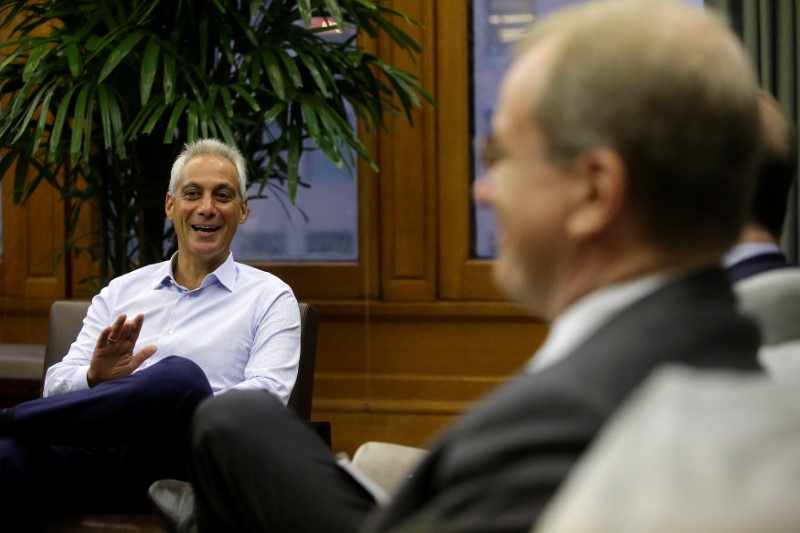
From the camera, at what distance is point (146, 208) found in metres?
3.36

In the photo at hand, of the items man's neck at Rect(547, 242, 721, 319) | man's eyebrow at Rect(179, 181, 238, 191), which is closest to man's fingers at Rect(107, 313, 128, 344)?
man's eyebrow at Rect(179, 181, 238, 191)

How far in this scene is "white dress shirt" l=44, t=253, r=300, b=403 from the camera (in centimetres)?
249

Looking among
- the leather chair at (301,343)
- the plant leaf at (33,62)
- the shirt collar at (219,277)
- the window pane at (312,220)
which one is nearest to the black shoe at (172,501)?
the leather chair at (301,343)

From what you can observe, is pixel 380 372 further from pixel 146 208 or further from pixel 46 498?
pixel 46 498

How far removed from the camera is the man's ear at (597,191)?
73 cm

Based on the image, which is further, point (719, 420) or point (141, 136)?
point (141, 136)

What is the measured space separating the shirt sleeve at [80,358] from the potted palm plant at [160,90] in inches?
19.2

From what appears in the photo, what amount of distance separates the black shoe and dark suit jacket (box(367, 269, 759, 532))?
70cm

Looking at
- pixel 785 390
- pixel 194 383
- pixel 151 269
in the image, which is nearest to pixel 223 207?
pixel 151 269

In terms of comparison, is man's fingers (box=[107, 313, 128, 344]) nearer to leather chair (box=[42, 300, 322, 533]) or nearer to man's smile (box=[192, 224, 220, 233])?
leather chair (box=[42, 300, 322, 533])

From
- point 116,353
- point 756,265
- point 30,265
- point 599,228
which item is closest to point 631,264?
point 599,228

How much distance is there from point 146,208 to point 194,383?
1.35 meters

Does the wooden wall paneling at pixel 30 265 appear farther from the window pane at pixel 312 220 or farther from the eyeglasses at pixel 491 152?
the eyeglasses at pixel 491 152

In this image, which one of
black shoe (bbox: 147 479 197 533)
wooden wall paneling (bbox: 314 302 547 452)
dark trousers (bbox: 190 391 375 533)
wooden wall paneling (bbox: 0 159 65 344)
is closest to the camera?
dark trousers (bbox: 190 391 375 533)
